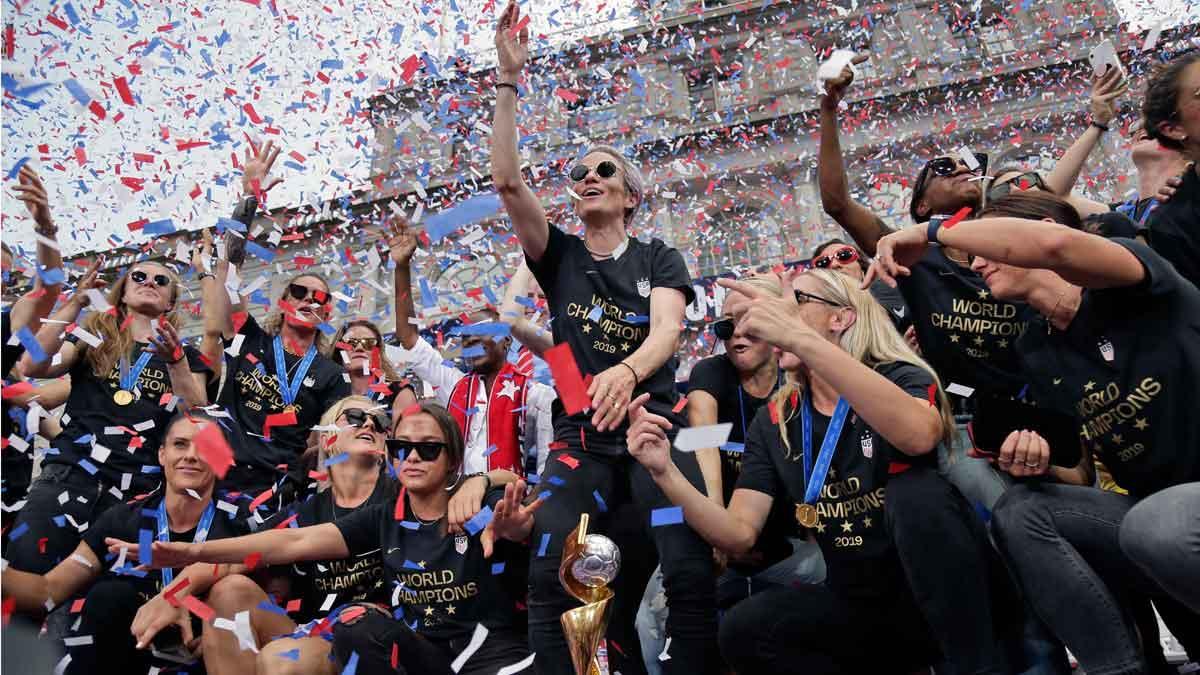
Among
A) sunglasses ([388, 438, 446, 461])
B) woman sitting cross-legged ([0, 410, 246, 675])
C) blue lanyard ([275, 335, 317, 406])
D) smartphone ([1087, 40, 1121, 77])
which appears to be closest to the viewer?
woman sitting cross-legged ([0, 410, 246, 675])

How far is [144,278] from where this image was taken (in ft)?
17.9

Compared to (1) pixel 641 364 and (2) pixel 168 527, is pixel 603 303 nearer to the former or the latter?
→ (1) pixel 641 364

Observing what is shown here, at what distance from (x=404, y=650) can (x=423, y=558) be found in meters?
0.42

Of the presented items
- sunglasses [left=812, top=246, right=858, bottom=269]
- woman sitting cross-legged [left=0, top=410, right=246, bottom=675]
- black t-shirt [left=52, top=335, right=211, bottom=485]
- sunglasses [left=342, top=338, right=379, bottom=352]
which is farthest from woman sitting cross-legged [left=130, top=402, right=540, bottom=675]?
sunglasses [left=342, top=338, right=379, bottom=352]

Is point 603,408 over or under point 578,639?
over

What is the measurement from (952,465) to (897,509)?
46 centimetres

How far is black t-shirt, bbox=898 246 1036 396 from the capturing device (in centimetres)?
376

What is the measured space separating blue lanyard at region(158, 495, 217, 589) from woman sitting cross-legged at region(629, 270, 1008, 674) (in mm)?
2683

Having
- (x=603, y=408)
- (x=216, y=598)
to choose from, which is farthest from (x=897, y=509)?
(x=216, y=598)

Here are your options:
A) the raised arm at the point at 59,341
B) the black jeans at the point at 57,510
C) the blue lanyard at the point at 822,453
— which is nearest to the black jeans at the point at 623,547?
the blue lanyard at the point at 822,453

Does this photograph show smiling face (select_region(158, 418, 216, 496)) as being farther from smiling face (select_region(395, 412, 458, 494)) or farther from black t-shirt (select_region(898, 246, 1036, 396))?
black t-shirt (select_region(898, 246, 1036, 396))

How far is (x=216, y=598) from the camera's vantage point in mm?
3928

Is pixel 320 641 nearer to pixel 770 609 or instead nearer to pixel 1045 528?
pixel 770 609

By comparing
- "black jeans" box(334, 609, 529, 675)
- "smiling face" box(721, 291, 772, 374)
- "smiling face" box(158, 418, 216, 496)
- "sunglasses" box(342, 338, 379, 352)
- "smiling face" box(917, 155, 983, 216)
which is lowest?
"black jeans" box(334, 609, 529, 675)
